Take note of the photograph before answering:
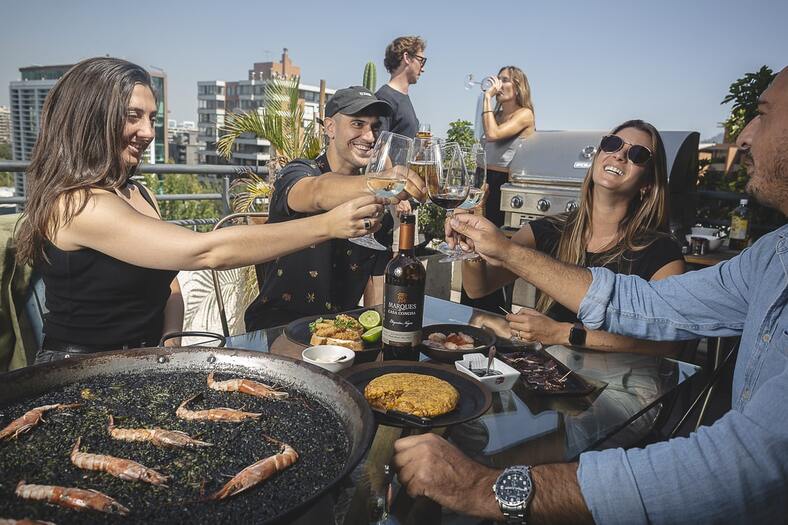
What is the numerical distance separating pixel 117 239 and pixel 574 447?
1.65m

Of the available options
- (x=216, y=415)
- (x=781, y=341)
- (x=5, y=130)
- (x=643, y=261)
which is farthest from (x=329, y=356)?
(x=5, y=130)

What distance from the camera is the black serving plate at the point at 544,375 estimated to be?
1750 mm

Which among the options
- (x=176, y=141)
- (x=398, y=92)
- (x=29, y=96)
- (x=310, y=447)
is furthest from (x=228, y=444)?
(x=176, y=141)

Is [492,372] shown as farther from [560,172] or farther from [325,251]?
[560,172]

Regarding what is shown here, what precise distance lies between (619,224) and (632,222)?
68mm

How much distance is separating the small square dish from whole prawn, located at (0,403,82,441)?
1.09 meters

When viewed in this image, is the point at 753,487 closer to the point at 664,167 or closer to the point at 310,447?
the point at 310,447

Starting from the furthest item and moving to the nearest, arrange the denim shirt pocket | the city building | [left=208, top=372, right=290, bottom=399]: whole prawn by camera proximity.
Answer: the city building → the denim shirt pocket → [left=208, top=372, right=290, bottom=399]: whole prawn

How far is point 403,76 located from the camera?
616cm

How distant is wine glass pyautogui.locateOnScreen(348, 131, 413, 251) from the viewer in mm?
1914

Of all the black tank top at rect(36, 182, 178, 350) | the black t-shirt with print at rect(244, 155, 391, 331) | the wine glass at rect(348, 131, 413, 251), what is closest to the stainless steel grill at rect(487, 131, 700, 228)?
the black t-shirt with print at rect(244, 155, 391, 331)

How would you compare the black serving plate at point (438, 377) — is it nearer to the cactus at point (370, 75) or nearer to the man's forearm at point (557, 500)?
the man's forearm at point (557, 500)

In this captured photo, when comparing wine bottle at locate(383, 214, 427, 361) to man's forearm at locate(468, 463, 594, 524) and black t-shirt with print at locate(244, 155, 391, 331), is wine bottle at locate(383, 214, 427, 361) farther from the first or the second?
black t-shirt with print at locate(244, 155, 391, 331)

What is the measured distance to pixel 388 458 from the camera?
1306 millimetres
